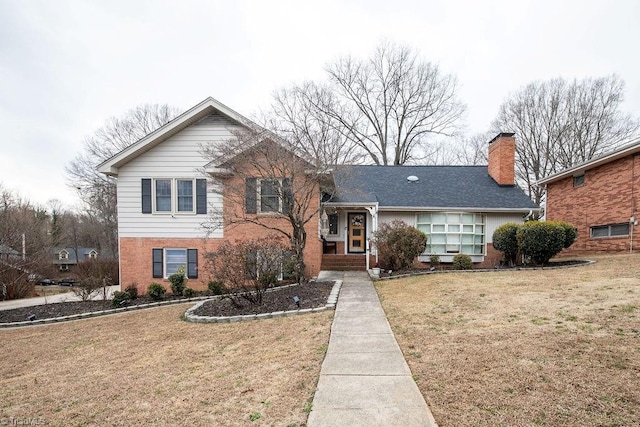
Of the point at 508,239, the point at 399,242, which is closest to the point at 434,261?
the point at 508,239

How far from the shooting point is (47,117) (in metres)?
19.1

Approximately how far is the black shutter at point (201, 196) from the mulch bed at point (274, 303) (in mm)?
4709

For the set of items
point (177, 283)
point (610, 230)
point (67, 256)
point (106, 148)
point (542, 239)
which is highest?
point (106, 148)

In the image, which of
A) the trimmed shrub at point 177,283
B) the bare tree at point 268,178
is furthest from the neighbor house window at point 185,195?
the trimmed shrub at point 177,283

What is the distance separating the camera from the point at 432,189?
53.0ft

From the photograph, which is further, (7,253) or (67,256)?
(67,256)

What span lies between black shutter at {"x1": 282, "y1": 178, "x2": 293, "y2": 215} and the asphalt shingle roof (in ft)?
9.73

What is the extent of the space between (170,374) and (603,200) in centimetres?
1746

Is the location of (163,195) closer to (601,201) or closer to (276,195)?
(276,195)

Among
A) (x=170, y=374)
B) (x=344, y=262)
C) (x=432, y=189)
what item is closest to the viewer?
(x=170, y=374)

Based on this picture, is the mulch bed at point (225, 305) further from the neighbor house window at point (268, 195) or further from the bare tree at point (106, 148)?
the bare tree at point (106, 148)

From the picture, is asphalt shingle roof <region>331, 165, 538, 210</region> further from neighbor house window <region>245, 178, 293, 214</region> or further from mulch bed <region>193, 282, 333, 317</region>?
mulch bed <region>193, 282, 333, 317</region>

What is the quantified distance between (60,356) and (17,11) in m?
12.3

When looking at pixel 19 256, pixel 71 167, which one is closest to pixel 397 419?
pixel 19 256
